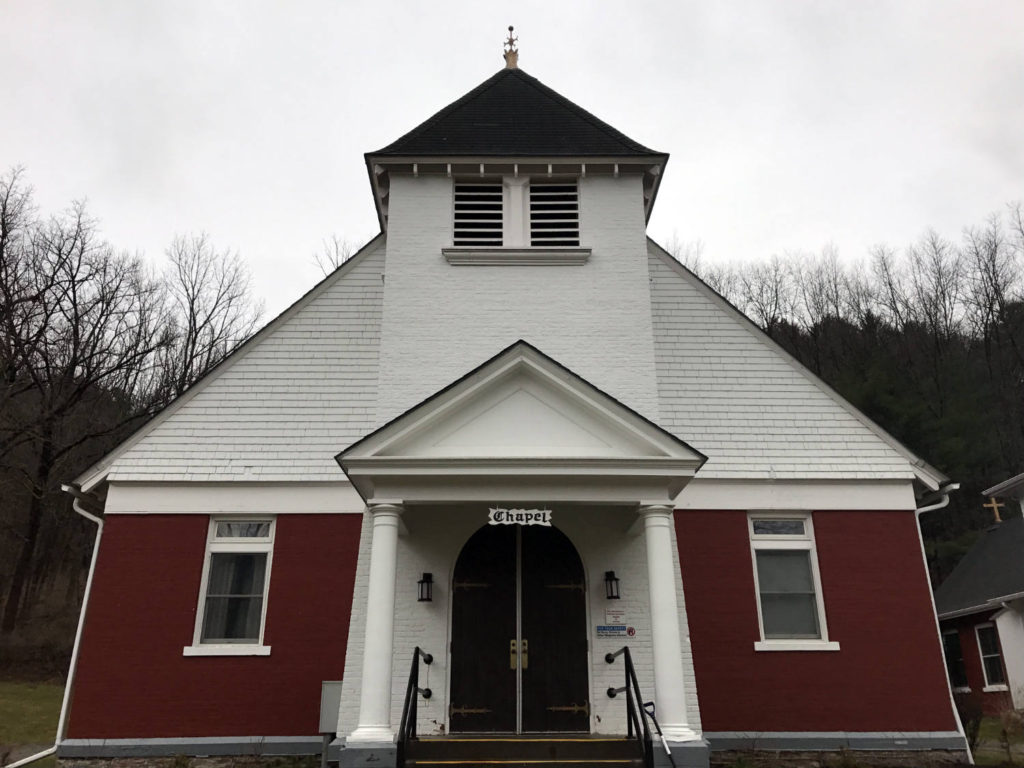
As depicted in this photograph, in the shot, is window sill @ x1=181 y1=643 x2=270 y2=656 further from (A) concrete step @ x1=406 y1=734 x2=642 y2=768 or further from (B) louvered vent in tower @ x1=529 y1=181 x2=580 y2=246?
(B) louvered vent in tower @ x1=529 y1=181 x2=580 y2=246

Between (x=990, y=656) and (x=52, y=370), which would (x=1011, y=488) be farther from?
(x=52, y=370)

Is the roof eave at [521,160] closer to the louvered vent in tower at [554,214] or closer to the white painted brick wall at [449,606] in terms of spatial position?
the louvered vent in tower at [554,214]

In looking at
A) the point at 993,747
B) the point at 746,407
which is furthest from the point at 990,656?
the point at 746,407

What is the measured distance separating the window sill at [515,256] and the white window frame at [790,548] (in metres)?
4.59

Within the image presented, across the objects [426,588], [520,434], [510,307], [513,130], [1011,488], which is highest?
[513,130]

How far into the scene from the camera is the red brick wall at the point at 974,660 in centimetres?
1841

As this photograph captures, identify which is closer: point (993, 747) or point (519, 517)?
point (519, 517)

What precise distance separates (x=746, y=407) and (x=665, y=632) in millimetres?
4669

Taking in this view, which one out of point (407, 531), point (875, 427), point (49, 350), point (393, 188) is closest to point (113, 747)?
point (407, 531)

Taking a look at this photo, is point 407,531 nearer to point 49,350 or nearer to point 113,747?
point 113,747

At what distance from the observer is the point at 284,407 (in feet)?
38.0

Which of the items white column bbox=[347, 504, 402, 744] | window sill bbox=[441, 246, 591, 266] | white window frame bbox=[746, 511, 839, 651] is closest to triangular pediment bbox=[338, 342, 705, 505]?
Answer: white column bbox=[347, 504, 402, 744]

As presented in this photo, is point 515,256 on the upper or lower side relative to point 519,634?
upper

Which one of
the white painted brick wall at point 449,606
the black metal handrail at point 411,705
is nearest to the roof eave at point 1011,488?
the white painted brick wall at point 449,606
